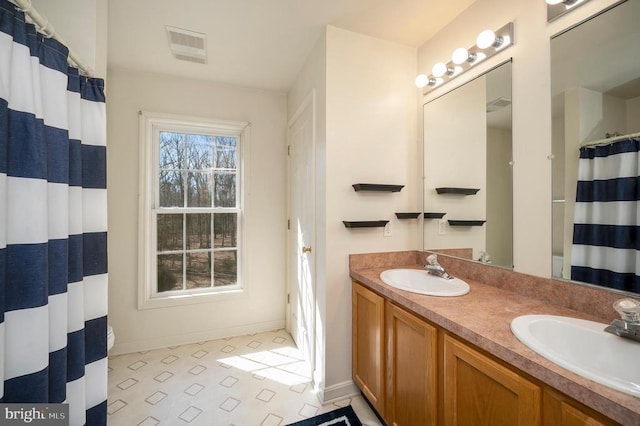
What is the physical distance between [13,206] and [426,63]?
2.36 m

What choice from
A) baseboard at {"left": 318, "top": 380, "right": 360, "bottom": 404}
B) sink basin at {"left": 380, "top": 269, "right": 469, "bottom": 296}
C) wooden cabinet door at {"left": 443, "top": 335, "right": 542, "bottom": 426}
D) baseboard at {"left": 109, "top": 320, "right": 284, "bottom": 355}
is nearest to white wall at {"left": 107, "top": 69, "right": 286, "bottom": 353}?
baseboard at {"left": 109, "top": 320, "right": 284, "bottom": 355}

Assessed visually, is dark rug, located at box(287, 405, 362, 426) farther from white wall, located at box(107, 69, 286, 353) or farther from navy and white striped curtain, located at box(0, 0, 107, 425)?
white wall, located at box(107, 69, 286, 353)

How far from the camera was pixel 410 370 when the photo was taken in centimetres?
125

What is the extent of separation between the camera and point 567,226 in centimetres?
115

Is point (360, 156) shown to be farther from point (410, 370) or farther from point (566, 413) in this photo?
point (566, 413)

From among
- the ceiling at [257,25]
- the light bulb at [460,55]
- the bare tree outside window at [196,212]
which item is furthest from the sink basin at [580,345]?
the bare tree outside window at [196,212]

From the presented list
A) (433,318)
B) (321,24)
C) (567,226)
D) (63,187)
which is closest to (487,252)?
(567,226)

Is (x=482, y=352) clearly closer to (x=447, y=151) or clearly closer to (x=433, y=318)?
(x=433, y=318)

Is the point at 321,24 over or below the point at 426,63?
over

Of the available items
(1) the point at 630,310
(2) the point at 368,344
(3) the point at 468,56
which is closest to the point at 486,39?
(3) the point at 468,56

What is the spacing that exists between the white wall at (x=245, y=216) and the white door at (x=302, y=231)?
22 centimetres

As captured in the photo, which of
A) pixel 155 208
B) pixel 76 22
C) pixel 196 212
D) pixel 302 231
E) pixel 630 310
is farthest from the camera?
pixel 196 212

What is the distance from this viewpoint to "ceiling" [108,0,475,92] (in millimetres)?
1585

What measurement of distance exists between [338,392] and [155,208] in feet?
7.43
